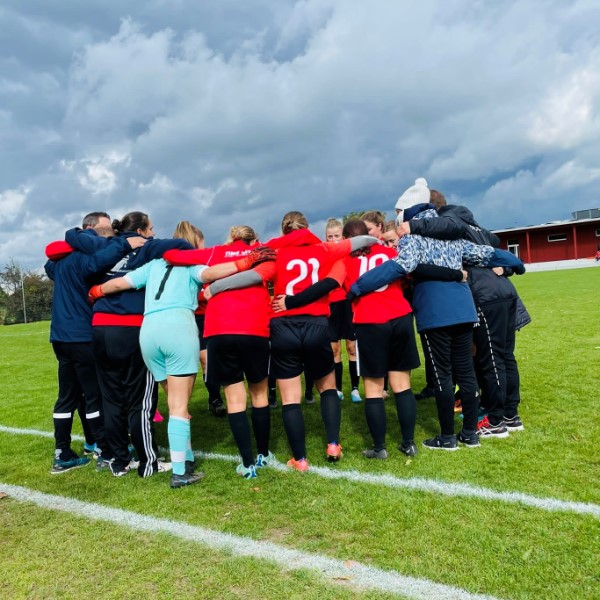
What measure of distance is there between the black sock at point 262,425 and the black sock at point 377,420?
89 cm

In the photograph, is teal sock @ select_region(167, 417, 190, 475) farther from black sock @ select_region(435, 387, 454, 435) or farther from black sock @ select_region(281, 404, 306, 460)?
black sock @ select_region(435, 387, 454, 435)

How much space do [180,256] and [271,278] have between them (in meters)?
0.77

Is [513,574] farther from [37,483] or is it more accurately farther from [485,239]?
[37,483]

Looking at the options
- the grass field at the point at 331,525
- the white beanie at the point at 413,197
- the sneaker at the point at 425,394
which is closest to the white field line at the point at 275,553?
the grass field at the point at 331,525

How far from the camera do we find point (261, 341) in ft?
13.8

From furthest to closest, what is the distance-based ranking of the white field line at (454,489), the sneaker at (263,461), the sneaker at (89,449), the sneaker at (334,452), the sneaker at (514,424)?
the sneaker at (89,449) < the sneaker at (514,424) < the sneaker at (263,461) < the sneaker at (334,452) < the white field line at (454,489)

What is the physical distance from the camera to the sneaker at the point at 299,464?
4.31m

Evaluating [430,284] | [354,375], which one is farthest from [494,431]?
[354,375]

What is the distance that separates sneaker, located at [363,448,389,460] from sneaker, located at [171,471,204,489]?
1466mm

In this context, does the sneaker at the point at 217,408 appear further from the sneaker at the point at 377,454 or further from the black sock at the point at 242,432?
the sneaker at the point at 377,454

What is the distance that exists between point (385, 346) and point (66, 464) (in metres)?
3.24

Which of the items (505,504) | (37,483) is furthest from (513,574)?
(37,483)

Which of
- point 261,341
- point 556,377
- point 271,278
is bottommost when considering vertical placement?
point 556,377

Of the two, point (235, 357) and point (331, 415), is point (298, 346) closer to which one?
point (235, 357)
